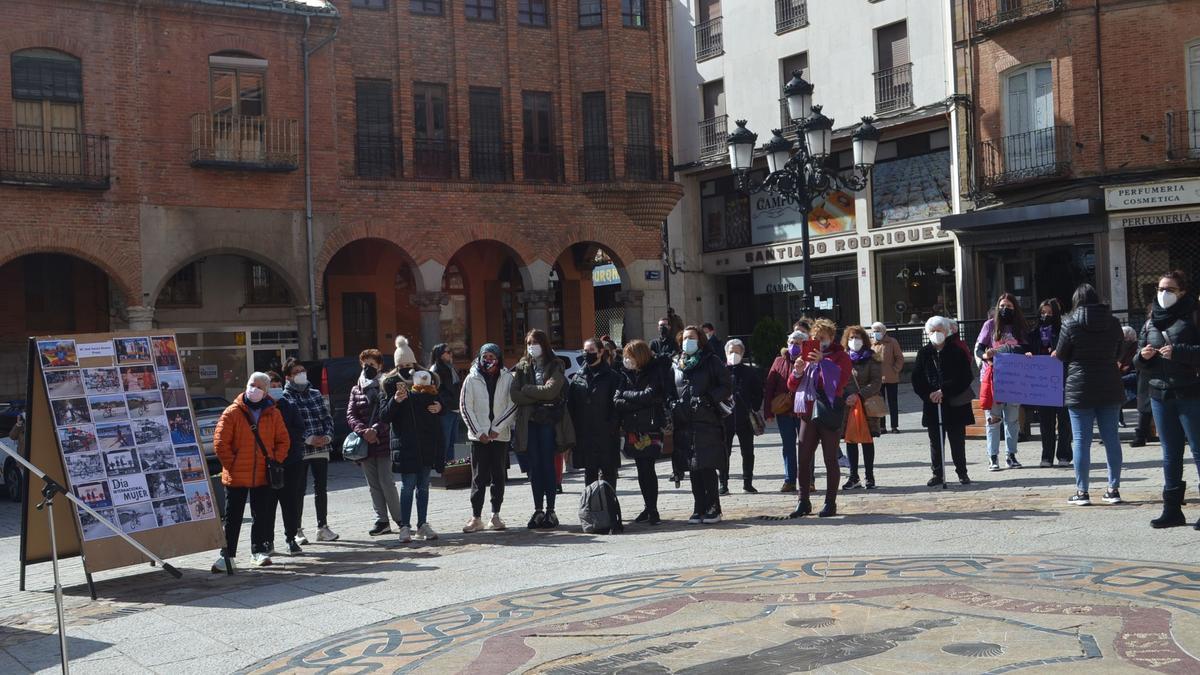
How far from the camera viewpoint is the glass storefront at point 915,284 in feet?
113

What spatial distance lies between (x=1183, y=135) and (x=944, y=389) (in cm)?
1778

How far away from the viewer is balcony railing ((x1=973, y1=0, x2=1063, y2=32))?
94.5ft

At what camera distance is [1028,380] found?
44.5 feet

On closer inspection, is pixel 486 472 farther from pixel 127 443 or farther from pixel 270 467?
pixel 127 443

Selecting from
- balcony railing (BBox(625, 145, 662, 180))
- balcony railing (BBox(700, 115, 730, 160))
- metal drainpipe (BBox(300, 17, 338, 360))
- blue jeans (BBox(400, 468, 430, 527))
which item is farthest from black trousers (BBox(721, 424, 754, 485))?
balcony railing (BBox(700, 115, 730, 160))

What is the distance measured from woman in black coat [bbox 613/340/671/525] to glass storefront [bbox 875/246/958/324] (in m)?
23.6

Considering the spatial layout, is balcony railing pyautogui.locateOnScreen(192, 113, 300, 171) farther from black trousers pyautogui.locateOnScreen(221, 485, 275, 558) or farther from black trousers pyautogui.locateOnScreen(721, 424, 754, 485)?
black trousers pyautogui.locateOnScreen(221, 485, 275, 558)

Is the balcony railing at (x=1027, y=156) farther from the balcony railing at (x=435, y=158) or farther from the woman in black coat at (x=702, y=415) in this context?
the woman in black coat at (x=702, y=415)

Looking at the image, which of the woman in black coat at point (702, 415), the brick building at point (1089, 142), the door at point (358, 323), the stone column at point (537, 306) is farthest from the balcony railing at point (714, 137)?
the woman in black coat at point (702, 415)

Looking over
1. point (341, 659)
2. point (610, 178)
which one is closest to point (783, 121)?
point (610, 178)

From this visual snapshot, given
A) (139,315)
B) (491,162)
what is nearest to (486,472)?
(139,315)

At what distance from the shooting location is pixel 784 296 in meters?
40.0

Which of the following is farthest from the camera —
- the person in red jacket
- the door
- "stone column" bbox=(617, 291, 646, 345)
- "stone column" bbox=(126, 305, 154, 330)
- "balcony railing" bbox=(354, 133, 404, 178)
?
"stone column" bbox=(617, 291, 646, 345)

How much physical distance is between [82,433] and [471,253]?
23.6m
